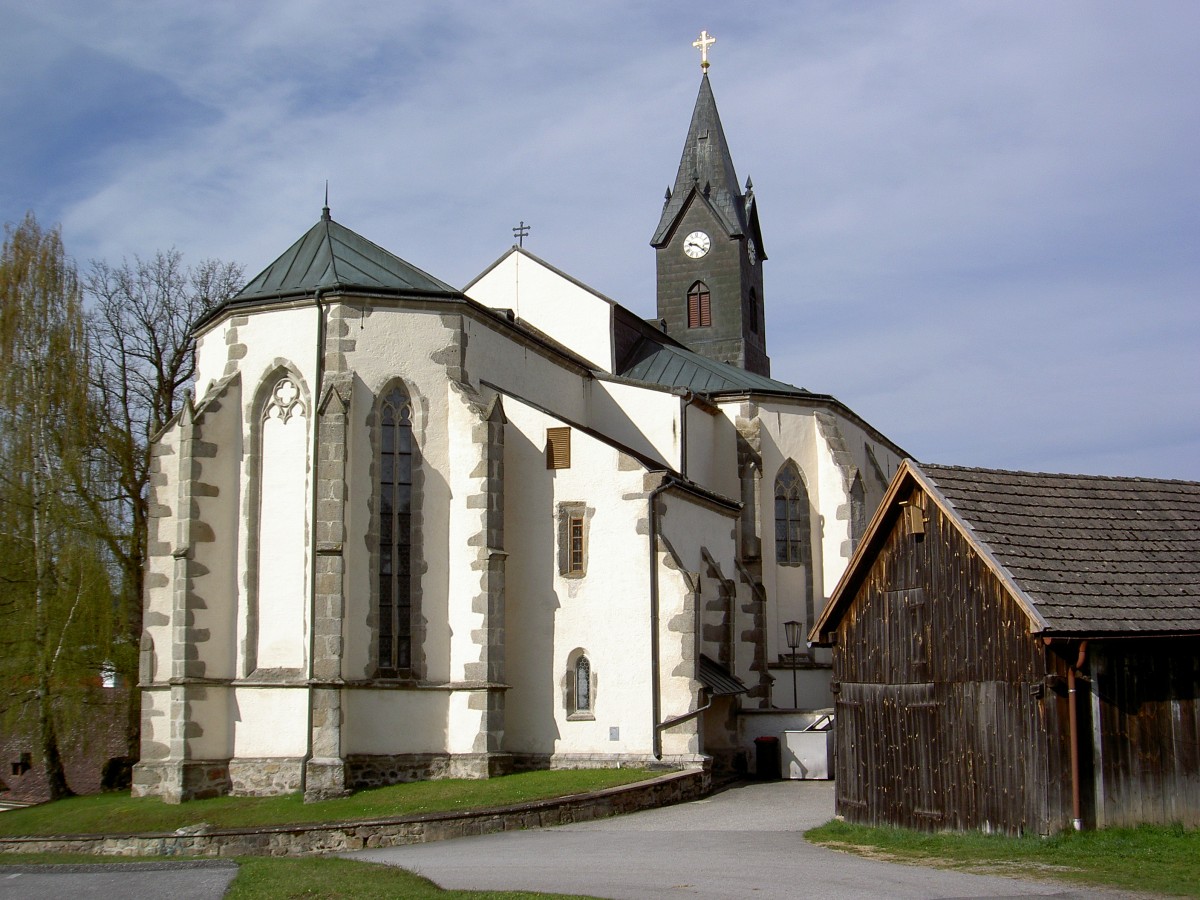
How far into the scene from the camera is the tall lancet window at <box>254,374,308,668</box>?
80.6 feet

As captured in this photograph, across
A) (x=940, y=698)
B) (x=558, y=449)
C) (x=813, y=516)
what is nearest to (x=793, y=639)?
(x=813, y=516)

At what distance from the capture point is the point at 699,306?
43812mm

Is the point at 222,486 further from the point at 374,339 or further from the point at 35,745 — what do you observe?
the point at 35,745

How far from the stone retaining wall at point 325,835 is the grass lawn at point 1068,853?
456 cm

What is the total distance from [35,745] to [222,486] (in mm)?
10622

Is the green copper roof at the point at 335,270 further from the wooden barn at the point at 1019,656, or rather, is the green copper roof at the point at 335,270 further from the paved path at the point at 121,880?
the paved path at the point at 121,880

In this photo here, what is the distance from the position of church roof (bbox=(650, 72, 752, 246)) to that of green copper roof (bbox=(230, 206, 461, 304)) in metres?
17.8

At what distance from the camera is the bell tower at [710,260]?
4316 centimetres

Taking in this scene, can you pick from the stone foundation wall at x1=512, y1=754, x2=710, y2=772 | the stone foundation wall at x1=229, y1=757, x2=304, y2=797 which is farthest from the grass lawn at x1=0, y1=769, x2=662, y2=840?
the stone foundation wall at x1=512, y1=754, x2=710, y2=772

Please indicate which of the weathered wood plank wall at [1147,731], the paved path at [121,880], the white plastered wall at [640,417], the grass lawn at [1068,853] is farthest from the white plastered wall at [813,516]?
the paved path at [121,880]

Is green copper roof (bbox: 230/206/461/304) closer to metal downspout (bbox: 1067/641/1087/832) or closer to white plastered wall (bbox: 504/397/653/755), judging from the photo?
white plastered wall (bbox: 504/397/653/755)

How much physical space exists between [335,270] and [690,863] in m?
14.9

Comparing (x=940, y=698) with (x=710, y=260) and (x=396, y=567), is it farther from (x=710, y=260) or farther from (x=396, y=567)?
(x=710, y=260)

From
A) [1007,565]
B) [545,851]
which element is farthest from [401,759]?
[1007,565]
